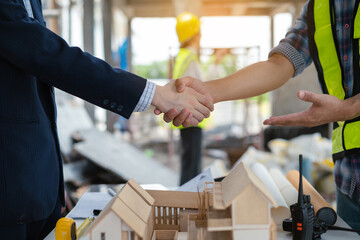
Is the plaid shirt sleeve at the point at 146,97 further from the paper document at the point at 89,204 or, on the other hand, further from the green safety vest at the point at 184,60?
the green safety vest at the point at 184,60

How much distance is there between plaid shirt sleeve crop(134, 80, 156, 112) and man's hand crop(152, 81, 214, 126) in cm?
11

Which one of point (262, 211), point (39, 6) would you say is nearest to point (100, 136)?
point (39, 6)

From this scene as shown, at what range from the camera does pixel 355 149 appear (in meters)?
1.11

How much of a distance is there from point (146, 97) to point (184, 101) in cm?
36

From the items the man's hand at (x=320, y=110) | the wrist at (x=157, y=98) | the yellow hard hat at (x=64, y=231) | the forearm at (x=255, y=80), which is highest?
the forearm at (x=255, y=80)

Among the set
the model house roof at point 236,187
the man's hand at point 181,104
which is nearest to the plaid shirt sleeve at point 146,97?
the man's hand at point 181,104

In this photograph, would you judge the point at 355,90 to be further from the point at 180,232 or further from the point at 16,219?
the point at 16,219

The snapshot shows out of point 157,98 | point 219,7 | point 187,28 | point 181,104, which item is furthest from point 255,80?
point 219,7

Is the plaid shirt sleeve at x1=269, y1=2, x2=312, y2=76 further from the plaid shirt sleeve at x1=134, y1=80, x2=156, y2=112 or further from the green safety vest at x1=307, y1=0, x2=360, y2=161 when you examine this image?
the plaid shirt sleeve at x1=134, y1=80, x2=156, y2=112

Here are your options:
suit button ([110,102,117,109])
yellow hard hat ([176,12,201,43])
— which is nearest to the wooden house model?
suit button ([110,102,117,109])

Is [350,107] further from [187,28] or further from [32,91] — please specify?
[187,28]

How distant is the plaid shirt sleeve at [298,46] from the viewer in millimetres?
1369

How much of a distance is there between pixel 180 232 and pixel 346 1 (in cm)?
86

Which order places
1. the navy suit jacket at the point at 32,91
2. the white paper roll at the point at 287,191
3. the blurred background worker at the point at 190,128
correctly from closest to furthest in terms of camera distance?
the navy suit jacket at the point at 32,91
the white paper roll at the point at 287,191
the blurred background worker at the point at 190,128
